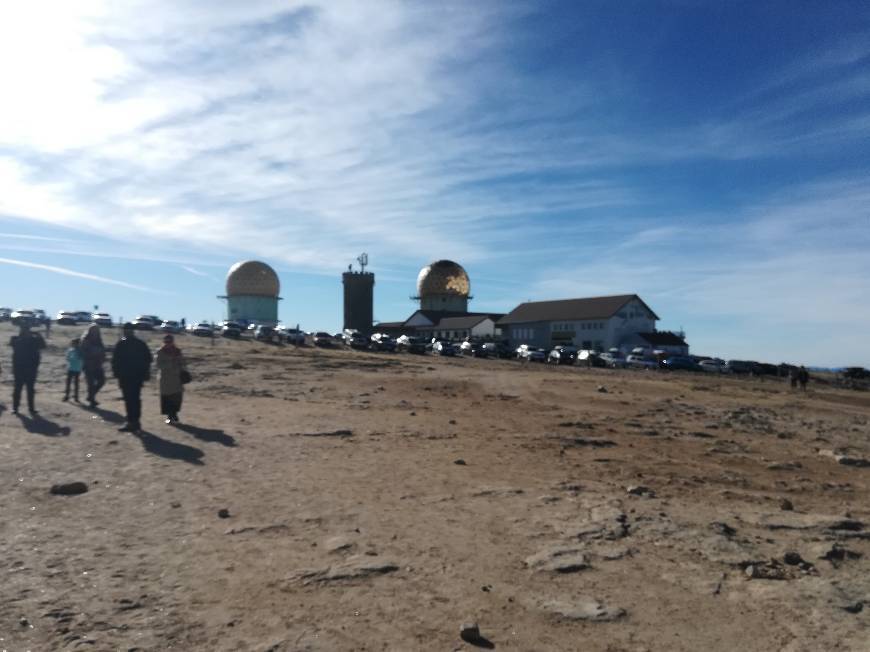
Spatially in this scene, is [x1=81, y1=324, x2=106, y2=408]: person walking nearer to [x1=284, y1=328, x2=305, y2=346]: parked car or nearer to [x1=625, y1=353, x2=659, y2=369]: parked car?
[x1=284, y1=328, x2=305, y2=346]: parked car

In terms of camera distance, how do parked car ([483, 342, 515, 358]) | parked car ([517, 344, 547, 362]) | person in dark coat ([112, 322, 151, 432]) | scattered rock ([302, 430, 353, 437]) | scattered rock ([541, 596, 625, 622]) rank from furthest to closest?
parked car ([483, 342, 515, 358]) → parked car ([517, 344, 547, 362]) → scattered rock ([302, 430, 353, 437]) → person in dark coat ([112, 322, 151, 432]) → scattered rock ([541, 596, 625, 622])

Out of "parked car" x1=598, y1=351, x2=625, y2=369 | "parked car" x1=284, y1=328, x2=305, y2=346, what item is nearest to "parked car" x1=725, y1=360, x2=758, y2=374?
"parked car" x1=598, y1=351, x2=625, y2=369

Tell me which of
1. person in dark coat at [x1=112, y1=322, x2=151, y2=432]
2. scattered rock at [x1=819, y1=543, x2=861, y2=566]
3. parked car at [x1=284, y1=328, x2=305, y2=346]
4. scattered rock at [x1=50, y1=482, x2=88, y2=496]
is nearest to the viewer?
scattered rock at [x1=819, y1=543, x2=861, y2=566]

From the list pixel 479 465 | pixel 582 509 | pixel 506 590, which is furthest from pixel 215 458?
pixel 506 590

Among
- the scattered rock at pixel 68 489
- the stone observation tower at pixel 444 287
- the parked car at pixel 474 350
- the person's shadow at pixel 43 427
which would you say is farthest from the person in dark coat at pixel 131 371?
the stone observation tower at pixel 444 287

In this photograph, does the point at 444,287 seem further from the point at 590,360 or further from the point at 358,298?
the point at 590,360

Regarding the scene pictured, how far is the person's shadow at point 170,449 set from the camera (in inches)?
383

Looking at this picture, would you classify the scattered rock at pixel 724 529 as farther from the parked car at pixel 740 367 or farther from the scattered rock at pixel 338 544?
the parked car at pixel 740 367

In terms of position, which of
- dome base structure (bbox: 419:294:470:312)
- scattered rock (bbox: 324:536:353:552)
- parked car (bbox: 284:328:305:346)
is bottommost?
scattered rock (bbox: 324:536:353:552)

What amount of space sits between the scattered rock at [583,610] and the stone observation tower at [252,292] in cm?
8114

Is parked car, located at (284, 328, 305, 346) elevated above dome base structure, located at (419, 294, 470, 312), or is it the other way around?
dome base structure, located at (419, 294, 470, 312)

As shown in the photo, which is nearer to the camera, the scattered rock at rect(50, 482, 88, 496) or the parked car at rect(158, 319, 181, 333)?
the scattered rock at rect(50, 482, 88, 496)

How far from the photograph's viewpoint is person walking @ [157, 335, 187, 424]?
1279cm

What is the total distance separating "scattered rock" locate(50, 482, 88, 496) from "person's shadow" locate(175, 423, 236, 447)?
327cm
